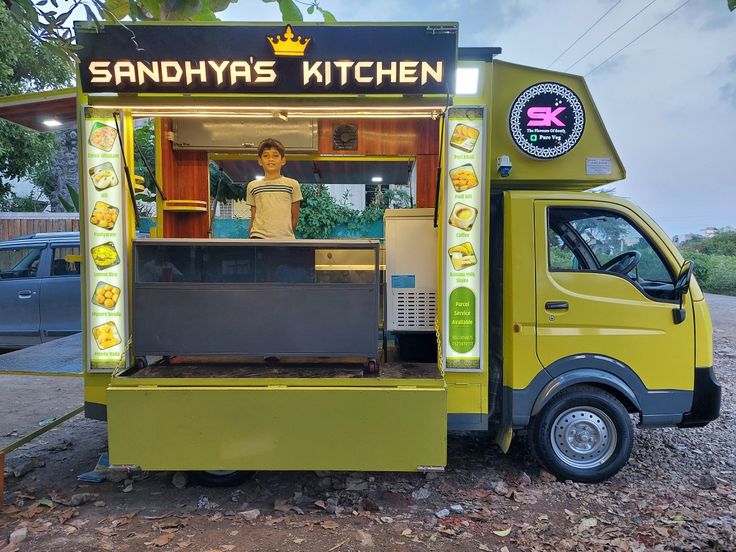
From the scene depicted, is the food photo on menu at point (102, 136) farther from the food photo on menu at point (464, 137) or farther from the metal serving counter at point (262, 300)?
the food photo on menu at point (464, 137)

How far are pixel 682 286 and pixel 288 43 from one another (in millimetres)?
3374

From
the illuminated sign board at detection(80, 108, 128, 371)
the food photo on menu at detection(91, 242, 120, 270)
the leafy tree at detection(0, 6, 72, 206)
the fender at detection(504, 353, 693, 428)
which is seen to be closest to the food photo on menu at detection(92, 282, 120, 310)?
the illuminated sign board at detection(80, 108, 128, 371)

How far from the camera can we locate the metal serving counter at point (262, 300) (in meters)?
3.56

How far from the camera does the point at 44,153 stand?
38.8 feet

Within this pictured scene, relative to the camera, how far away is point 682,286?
3.68 m

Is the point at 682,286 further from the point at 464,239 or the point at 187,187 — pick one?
the point at 187,187

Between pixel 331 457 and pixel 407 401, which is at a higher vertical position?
pixel 407 401

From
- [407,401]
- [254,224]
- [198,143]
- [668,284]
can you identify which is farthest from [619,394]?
[198,143]

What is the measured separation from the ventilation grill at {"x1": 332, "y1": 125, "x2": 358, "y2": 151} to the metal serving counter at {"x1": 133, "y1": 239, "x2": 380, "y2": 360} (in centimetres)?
228

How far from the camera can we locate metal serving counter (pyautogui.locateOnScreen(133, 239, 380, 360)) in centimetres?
356

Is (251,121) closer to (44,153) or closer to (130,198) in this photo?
(130,198)

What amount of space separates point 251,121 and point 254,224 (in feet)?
4.85

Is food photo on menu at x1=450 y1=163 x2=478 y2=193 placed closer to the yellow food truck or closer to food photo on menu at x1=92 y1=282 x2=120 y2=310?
the yellow food truck

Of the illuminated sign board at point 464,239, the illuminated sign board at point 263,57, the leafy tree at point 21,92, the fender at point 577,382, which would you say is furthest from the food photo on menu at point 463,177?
the leafy tree at point 21,92
